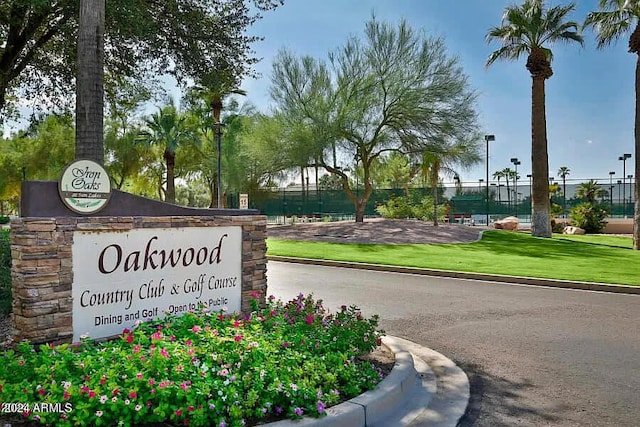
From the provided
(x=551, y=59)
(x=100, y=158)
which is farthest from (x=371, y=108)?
(x=100, y=158)

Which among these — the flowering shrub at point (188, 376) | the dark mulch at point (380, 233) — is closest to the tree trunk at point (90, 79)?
the flowering shrub at point (188, 376)

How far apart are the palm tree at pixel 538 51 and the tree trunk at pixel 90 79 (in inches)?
784

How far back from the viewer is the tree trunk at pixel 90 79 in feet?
29.0

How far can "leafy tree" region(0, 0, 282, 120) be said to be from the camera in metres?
11.4

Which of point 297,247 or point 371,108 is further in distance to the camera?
point 371,108

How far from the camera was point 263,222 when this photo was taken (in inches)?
243

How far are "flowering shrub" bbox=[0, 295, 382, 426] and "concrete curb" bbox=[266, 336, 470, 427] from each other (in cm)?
11

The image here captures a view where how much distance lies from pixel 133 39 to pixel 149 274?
919cm

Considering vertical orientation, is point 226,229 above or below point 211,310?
above

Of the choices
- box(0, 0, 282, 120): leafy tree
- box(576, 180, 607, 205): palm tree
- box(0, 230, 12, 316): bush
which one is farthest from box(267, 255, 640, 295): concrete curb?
box(576, 180, 607, 205): palm tree

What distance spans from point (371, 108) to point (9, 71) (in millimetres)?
16344

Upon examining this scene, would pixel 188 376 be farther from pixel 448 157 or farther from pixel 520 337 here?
pixel 448 157

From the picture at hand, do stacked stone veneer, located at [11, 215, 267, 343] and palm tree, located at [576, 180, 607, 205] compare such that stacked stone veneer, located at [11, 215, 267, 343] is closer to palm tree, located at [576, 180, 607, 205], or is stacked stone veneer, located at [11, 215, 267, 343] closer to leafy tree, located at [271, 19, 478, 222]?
leafy tree, located at [271, 19, 478, 222]

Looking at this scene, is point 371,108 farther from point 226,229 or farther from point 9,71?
point 226,229
